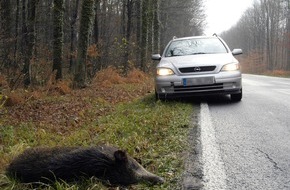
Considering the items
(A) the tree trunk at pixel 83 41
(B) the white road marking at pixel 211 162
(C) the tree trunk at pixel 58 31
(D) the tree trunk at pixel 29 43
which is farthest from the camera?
(C) the tree trunk at pixel 58 31

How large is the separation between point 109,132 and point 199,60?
3.63 meters

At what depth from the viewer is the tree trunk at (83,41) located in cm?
1270

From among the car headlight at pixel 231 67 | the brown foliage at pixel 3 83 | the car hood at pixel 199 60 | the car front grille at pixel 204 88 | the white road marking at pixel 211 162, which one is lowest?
the white road marking at pixel 211 162

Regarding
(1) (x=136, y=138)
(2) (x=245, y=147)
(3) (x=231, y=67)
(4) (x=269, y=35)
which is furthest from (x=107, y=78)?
→ (4) (x=269, y=35)

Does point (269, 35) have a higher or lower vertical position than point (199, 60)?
higher

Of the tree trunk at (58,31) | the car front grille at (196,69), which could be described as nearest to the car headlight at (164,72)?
the car front grille at (196,69)

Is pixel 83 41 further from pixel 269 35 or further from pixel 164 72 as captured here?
pixel 269 35

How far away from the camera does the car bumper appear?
8125mm

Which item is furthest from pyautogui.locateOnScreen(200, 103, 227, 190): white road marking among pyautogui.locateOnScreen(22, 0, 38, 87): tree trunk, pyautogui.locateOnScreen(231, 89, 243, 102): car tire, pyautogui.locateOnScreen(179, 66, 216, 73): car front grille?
pyautogui.locateOnScreen(22, 0, 38, 87): tree trunk

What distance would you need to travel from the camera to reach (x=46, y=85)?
12.7m

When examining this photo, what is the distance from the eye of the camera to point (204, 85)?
321 inches

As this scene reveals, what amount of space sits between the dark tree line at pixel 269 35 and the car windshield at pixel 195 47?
133 feet

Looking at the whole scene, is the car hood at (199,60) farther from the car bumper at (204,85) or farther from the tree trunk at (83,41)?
the tree trunk at (83,41)

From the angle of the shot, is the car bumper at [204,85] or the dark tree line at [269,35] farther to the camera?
the dark tree line at [269,35]
